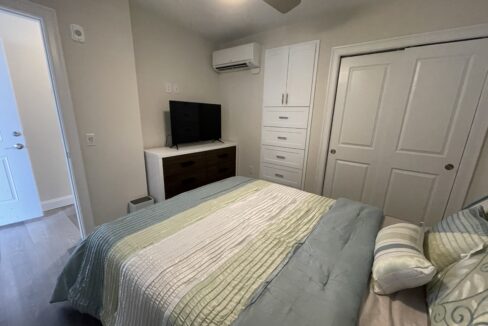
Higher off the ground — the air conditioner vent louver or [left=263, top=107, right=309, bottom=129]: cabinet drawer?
the air conditioner vent louver

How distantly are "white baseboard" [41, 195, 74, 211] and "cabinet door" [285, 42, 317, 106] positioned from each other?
3435 millimetres

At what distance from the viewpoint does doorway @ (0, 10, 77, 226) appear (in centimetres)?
211

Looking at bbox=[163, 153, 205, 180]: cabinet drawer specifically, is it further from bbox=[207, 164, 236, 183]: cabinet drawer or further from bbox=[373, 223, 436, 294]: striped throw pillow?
bbox=[373, 223, 436, 294]: striped throw pillow

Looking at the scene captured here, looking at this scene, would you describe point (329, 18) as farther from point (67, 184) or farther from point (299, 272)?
point (67, 184)

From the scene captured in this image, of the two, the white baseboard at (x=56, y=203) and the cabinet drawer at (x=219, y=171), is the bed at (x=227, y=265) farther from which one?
the white baseboard at (x=56, y=203)

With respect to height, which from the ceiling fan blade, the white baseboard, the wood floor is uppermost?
the ceiling fan blade

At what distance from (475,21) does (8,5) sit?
144 inches

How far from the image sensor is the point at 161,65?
253cm

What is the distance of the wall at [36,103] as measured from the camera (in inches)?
86.8

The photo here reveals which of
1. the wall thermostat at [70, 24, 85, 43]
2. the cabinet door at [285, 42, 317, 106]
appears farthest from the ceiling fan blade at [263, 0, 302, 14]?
the wall thermostat at [70, 24, 85, 43]

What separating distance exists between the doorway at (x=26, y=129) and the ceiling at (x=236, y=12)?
144 cm

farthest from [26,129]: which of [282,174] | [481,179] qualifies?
[481,179]

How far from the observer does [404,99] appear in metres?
2.03

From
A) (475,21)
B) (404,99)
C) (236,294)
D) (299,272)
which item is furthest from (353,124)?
(236,294)
